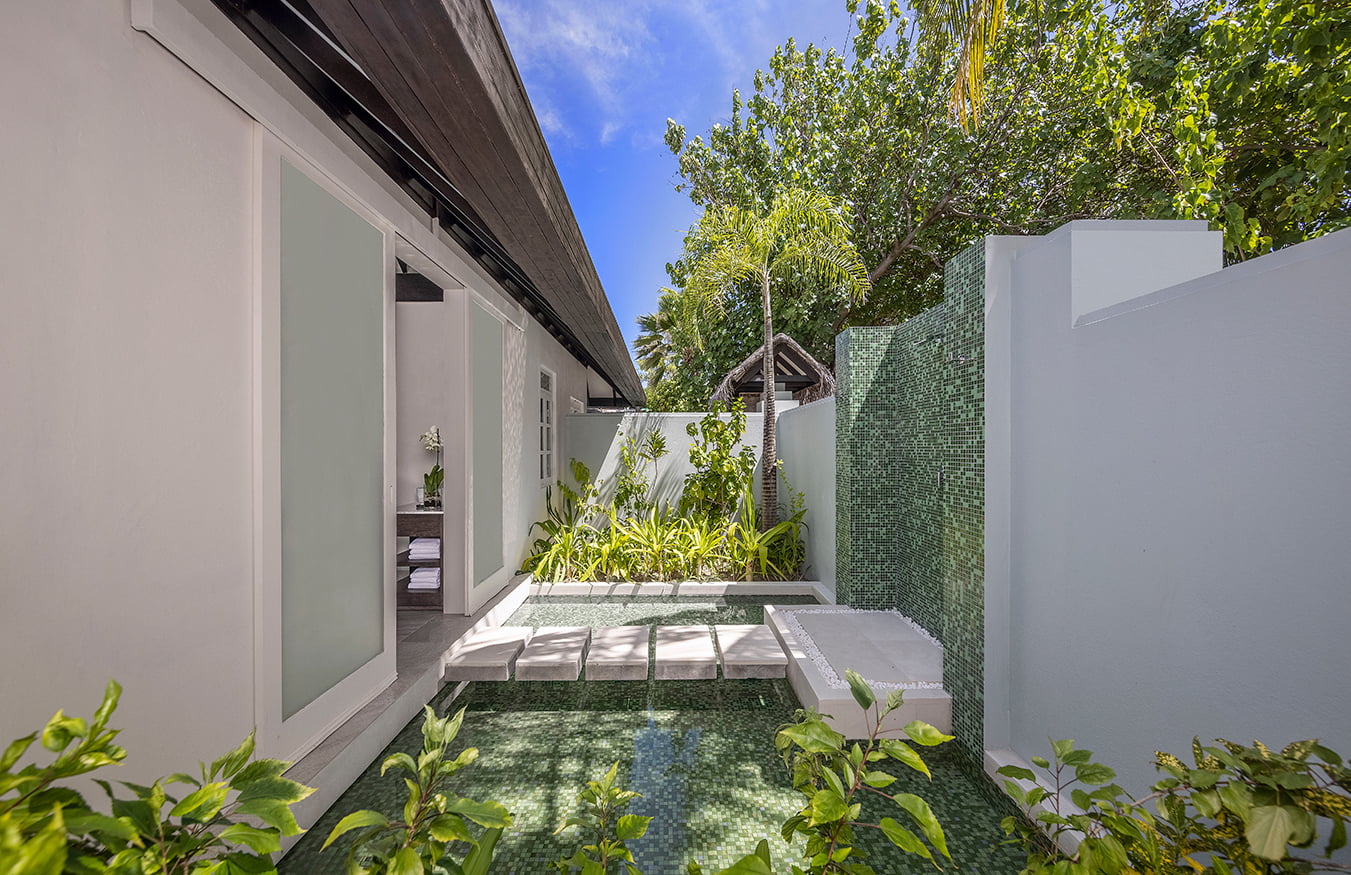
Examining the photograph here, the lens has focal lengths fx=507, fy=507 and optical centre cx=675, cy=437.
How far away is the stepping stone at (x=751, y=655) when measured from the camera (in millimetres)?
3330

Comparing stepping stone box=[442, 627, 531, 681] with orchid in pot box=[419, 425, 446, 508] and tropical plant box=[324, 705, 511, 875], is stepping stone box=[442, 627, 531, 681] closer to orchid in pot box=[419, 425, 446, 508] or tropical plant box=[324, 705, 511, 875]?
orchid in pot box=[419, 425, 446, 508]

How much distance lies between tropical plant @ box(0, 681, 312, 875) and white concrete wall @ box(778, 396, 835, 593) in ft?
15.2

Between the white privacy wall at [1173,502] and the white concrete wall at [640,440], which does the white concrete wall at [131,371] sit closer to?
the white privacy wall at [1173,502]

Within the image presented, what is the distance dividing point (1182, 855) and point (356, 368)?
3.55 meters

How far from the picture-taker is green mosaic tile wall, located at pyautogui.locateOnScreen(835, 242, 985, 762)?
2699mm

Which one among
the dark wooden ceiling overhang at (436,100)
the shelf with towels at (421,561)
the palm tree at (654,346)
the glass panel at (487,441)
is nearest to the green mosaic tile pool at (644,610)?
the glass panel at (487,441)

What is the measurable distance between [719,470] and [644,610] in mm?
1930

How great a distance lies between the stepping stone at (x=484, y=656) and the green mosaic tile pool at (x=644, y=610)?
0.87 meters

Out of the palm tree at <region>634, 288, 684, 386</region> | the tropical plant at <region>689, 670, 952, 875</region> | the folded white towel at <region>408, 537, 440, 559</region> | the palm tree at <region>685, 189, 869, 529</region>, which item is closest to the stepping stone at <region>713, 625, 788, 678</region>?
the palm tree at <region>685, 189, 869, 529</region>

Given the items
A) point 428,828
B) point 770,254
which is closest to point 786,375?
point 770,254

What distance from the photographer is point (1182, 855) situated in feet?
3.41

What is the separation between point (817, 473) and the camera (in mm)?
5414

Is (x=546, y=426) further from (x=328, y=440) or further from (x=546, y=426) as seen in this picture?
(x=328, y=440)

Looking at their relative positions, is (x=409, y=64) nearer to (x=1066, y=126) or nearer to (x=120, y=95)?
(x=120, y=95)
